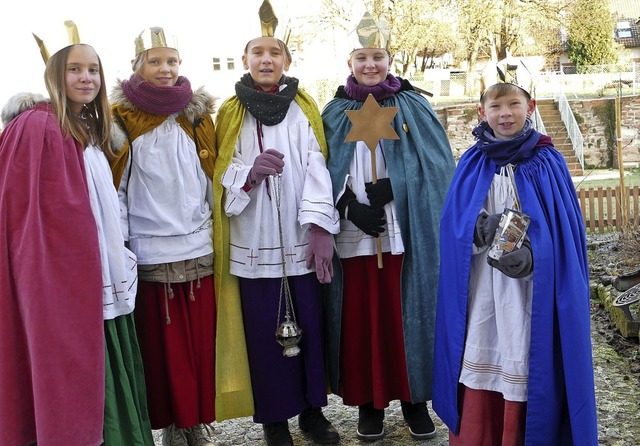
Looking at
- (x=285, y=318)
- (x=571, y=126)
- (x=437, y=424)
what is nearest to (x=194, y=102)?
(x=285, y=318)

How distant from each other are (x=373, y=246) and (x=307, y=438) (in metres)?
1.15

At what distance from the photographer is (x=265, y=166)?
3100 millimetres

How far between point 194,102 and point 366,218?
1012mm

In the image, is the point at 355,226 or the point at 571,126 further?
the point at 571,126

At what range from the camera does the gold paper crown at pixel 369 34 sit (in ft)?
11.0

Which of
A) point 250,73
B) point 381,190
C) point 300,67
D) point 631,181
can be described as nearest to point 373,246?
point 381,190

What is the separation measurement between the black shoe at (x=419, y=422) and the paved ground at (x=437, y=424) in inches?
1.5

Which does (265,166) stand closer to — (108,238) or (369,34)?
(108,238)

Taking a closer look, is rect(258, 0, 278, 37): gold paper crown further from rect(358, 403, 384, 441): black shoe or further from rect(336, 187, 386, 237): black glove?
rect(358, 403, 384, 441): black shoe

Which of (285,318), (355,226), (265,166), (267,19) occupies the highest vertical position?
(267,19)

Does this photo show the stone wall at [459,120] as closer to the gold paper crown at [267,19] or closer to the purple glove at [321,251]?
the gold paper crown at [267,19]

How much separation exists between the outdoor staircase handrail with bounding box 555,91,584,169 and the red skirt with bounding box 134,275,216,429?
16.0 metres

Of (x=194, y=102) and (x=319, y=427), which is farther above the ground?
(x=194, y=102)

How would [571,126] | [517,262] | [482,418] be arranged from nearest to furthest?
[517,262]
[482,418]
[571,126]
